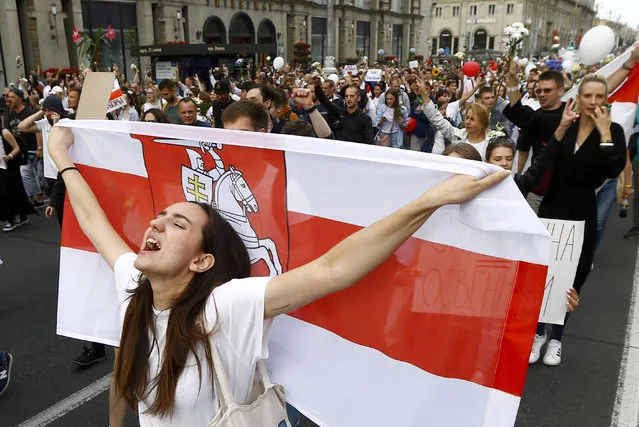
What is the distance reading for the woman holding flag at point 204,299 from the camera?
1549mm

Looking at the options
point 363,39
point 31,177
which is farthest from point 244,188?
point 363,39

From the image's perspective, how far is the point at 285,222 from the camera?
1.98m

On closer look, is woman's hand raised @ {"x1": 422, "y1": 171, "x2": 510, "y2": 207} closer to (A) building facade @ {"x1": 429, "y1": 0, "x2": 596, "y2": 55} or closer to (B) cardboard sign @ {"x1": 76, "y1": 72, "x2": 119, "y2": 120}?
(B) cardboard sign @ {"x1": 76, "y1": 72, "x2": 119, "y2": 120}

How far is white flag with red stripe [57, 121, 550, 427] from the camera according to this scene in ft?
4.96

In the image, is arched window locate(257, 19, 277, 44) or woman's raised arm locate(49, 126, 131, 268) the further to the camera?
arched window locate(257, 19, 277, 44)

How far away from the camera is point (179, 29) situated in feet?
98.3

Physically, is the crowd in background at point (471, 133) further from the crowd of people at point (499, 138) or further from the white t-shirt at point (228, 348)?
the white t-shirt at point (228, 348)

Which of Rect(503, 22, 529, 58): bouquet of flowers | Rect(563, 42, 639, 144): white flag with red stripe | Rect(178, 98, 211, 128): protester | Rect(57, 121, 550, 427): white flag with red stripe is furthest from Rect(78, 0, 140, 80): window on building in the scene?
Rect(57, 121, 550, 427): white flag with red stripe

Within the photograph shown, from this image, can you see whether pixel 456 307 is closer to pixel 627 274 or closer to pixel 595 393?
pixel 595 393

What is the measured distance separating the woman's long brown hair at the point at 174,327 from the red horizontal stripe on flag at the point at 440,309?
0.94 feet

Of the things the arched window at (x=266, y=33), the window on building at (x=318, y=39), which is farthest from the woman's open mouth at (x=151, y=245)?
the window on building at (x=318, y=39)

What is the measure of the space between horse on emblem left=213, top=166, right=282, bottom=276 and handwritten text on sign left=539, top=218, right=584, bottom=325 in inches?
59.7

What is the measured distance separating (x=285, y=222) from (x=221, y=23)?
34.0 metres

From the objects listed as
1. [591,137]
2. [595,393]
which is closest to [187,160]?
[591,137]
